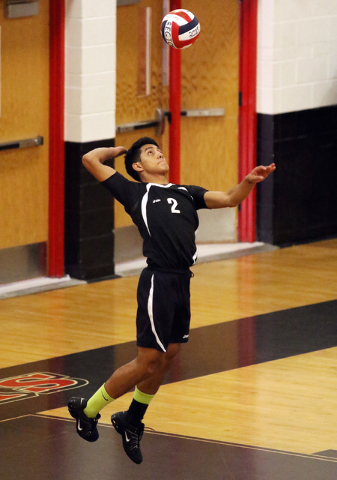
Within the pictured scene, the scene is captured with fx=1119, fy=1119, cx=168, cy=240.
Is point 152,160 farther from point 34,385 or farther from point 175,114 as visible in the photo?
point 175,114

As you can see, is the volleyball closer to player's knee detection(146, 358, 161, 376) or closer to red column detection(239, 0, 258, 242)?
player's knee detection(146, 358, 161, 376)

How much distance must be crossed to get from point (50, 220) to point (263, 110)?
96.2 inches

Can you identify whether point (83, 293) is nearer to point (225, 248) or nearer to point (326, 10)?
point (225, 248)

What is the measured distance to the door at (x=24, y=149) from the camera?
27.1 ft

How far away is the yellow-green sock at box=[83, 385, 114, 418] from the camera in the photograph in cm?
515

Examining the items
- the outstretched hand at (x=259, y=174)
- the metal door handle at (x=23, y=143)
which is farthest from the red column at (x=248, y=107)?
the outstretched hand at (x=259, y=174)

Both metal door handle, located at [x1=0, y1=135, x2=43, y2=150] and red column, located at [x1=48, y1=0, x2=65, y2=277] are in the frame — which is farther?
red column, located at [x1=48, y1=0, x2=65, y2=277]

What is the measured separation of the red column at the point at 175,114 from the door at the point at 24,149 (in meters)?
1.36

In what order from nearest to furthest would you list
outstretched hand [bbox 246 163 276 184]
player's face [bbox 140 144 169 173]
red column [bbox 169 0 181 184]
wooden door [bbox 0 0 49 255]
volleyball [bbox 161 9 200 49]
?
outstretched hand [bbox 246 163 276 184], player's face [bbox 140 144 169 173], volleyball [bbox 161 9 200 49], wooden door [bbox 0 0 49 255], red column [bbox 169 0 181 184]

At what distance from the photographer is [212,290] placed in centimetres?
870

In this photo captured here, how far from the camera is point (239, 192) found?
4.96 metres

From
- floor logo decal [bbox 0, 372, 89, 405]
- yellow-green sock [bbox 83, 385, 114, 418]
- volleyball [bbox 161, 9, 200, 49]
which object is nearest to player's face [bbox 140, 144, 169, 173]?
yellow-green sock [bbox 83, 385, 114, 418]

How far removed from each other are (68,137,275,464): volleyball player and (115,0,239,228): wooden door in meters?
4.02

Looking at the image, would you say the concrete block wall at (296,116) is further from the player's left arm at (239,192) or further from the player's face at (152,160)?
the player's left arm at (239,192)
